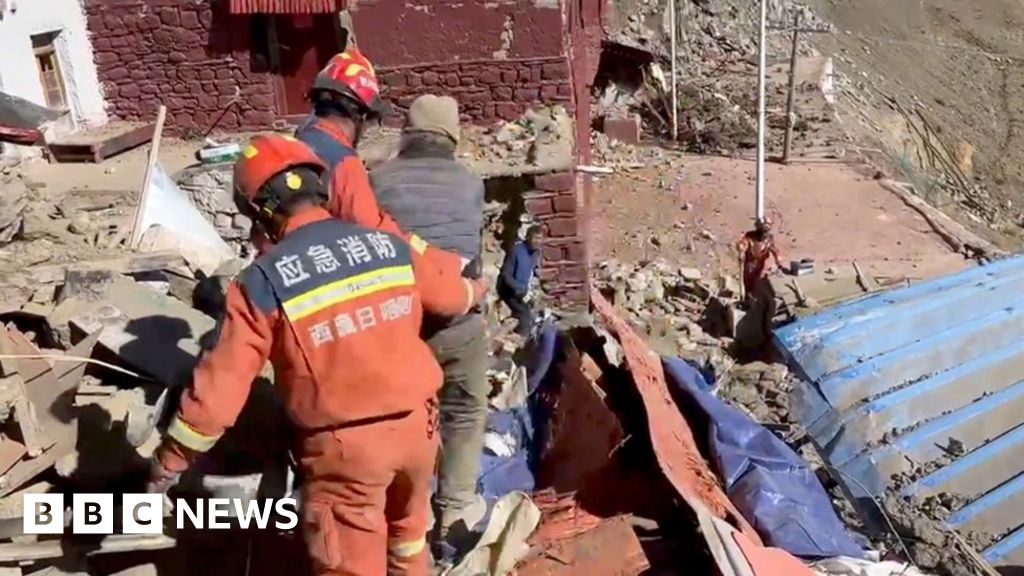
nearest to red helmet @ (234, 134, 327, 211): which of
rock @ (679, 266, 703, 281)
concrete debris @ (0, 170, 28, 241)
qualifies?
concrete debris @ (0, 170, 28, 241)

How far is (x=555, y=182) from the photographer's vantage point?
816 centimetres

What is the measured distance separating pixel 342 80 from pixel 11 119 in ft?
7.67

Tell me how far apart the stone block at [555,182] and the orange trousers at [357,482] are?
4.68m

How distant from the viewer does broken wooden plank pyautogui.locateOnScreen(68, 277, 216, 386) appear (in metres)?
4.24

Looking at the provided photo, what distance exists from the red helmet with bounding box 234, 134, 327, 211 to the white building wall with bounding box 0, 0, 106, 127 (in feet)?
26.3

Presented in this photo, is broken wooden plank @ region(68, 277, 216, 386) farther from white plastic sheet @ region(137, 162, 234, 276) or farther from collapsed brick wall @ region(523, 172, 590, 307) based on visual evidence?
collapsed brick wall @ region(523, 172, 590, 307)

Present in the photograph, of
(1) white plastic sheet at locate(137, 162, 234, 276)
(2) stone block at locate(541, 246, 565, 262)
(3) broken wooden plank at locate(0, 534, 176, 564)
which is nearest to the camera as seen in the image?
(3) broken wooden plank at locate(0, 534, 176, 564)

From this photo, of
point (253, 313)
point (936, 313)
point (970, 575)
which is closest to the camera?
point (253, 313)

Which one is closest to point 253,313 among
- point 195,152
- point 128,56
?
point 195,152

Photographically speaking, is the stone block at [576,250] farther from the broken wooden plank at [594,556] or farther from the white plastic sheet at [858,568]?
the broken wooden plank at [594,556]

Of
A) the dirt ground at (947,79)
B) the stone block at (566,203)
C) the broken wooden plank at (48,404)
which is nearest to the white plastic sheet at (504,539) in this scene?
the broken wooden plank at (48,404)

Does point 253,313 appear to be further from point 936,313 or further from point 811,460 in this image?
point 936,313

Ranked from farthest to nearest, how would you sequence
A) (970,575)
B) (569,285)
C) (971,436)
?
(569,285) → (971,436) → (970,575)

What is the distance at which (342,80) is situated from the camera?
4.45m
